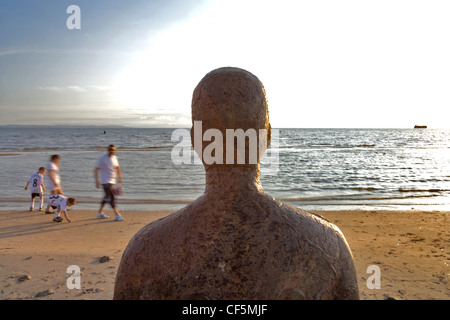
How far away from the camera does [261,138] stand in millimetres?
2264

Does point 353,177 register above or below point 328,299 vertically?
below

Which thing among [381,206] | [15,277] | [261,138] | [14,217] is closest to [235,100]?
[261,138]

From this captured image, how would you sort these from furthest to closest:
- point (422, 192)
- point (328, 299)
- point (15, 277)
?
point (422, 192), point (15, 277), point (328, 299)

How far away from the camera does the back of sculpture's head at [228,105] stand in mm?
2115

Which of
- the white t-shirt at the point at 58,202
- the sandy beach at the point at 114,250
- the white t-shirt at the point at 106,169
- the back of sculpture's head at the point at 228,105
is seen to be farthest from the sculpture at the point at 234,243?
the white t-shirt at the point at 58,202

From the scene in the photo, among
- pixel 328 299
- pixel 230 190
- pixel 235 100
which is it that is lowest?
pixel 328 299

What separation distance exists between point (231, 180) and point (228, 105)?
1.46ft

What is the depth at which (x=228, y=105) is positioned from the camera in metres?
2.11

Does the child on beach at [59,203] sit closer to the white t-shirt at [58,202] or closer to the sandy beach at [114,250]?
the white t-shirt at [58,202]

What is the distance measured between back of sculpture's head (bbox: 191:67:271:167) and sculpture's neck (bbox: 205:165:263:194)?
0.14ft

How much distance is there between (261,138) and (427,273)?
5.40 metres

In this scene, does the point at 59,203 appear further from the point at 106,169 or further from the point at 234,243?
the point at 234,243
